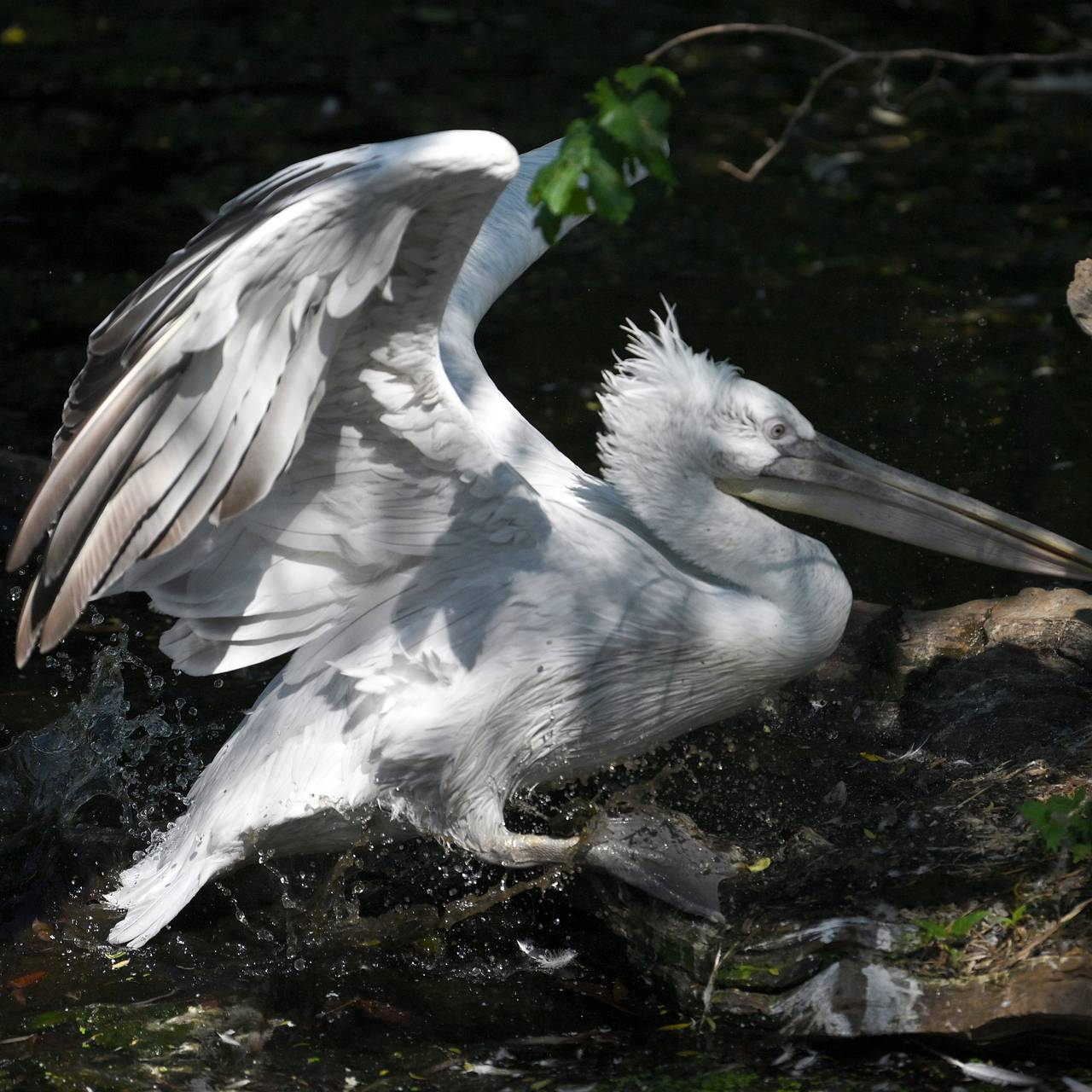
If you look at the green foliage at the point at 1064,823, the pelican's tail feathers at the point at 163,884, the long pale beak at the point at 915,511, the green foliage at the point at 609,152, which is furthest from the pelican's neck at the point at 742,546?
the green foliage at the point at 609,152

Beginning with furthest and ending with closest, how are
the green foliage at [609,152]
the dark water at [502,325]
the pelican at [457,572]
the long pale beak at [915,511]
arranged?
the long pale beak at [915,511] → the dark water at [502,325] → the pelican at [457,572] → the green foliage at [609,152]

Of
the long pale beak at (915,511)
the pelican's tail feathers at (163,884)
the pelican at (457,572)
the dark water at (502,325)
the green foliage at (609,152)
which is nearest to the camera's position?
the green foliage at (609,152)

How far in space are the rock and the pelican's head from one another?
53cm

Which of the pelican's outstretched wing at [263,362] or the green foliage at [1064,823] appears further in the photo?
the green foliage at [1064,823]

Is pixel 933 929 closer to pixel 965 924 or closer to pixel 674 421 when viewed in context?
pixel 965 924

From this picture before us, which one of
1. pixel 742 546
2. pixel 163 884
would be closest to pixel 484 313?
pixel 742 546

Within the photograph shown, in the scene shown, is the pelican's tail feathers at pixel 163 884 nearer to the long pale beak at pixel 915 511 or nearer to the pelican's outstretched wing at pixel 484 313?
the pelican's outstretched wing at pixel 484 313

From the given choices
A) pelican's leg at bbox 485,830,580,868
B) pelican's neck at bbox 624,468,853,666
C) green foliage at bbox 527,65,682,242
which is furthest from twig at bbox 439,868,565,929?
green foliage at bbox 527,65,682,242

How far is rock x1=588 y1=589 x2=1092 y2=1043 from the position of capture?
3.38 m

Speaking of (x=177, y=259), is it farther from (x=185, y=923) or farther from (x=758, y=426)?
(x=185, y=923)

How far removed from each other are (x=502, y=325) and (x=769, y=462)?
335 centimetres

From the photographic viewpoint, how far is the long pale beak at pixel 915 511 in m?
4.05

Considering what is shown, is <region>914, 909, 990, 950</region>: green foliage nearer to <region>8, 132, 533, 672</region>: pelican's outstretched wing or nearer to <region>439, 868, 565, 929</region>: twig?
<region>439, 868, 565, 929</region>: twig

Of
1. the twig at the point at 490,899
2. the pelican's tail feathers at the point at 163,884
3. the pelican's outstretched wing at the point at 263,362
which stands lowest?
the twig at the point at 490,899
